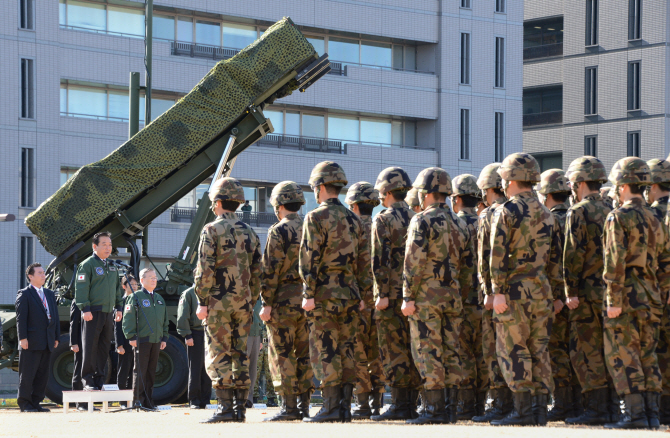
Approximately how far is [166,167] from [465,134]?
21.9 meters

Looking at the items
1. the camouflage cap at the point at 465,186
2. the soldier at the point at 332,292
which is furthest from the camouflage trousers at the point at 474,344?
the camouflage cap at the point at 465,186

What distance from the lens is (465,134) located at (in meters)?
35.6

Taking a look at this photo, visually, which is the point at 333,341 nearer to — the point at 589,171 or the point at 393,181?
the point at 393,181

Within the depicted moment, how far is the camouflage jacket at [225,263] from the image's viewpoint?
9.92 metres

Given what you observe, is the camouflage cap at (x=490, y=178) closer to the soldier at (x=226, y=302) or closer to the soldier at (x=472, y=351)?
the soldier at (x=472, y=351)

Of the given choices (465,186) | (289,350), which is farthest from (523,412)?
(465,186)

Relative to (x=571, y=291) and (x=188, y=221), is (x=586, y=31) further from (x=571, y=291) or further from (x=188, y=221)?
(x=571, y=291)

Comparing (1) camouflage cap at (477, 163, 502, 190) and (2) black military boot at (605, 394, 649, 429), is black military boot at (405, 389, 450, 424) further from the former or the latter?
(1) camouflage cap at (477, 163, 502, 190)

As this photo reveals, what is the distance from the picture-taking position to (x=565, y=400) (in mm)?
9656

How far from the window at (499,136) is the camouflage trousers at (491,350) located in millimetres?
27177

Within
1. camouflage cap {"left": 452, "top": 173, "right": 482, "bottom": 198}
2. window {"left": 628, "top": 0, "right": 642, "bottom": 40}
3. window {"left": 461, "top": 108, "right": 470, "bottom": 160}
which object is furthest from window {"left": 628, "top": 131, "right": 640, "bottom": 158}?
camouflage cap {"left": 452, "top": 173, "right": 482, "bottom": 198}

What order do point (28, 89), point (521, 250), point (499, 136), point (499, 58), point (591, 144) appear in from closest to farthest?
point (521, 250) < point (28, 89) < point (499, 58) < point (499, 136) < point (591, 144)

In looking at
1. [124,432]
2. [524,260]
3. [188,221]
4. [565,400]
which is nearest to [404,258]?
[524,260]

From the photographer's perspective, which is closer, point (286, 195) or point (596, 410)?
point (596, 410)
